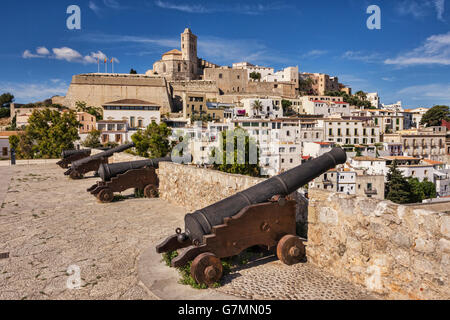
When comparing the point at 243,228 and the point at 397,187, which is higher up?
the point at 243,228

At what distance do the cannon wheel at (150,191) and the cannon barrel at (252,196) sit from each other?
17.7 ft

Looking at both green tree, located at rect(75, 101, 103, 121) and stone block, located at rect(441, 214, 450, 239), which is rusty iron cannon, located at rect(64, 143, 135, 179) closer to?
stone block, located at rect(441, 214, 450, 239)

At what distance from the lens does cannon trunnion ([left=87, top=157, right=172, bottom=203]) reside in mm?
8852

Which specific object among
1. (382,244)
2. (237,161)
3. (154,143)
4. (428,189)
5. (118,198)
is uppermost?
(154,143)

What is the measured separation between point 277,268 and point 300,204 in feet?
3.43

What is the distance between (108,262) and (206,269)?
1.69 meters

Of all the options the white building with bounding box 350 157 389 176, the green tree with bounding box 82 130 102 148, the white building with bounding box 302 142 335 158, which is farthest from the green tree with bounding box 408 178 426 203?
the green tree with bounding box 82 130 102 148

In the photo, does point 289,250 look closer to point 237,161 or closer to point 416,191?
point 237,161

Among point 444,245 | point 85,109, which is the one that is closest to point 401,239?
point 444,245

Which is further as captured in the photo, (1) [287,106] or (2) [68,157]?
(1) [287,106]

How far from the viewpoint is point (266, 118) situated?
62.1 meters

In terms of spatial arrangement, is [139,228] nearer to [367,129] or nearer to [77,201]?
[77,201]

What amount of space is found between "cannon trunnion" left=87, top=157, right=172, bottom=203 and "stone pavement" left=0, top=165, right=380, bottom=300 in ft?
1.84

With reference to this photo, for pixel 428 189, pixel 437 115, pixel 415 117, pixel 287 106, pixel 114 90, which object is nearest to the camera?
pixel 428 189
